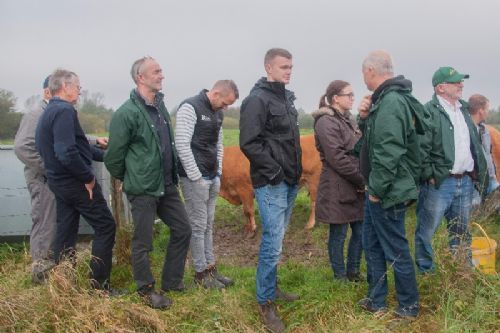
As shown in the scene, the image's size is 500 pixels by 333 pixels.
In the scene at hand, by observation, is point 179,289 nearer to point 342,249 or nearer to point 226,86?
point 342,249

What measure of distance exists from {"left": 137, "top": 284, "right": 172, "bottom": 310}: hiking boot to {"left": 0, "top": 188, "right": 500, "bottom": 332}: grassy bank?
0.30ft

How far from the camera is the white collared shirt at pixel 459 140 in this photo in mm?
4996

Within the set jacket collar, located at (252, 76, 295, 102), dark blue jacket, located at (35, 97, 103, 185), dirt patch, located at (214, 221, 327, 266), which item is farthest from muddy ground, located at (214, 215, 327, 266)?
jacket collar, located at (252, 76, 295, 102)

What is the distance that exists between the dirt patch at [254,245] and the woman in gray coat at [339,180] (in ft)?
3.93

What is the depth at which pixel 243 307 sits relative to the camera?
15.0 feet

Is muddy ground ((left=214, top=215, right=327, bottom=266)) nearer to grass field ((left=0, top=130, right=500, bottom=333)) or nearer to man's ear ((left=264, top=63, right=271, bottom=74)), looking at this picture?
grass field ((left=0, top=130, right=500, bottom=333))

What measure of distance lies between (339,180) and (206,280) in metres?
1.71

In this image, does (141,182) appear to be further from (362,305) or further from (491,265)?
(491,265)

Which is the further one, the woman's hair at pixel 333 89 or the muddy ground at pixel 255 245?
the muddy ground at pixel 255 245

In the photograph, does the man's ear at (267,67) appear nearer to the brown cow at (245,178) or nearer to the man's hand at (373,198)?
the man's hand at (373,198)

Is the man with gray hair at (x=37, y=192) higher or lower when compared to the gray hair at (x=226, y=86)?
lower

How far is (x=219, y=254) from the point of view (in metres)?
7.19

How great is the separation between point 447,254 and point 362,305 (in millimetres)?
858

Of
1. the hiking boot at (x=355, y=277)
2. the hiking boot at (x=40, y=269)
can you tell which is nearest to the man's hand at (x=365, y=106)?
the hiking boot at (x=355, y=277)
